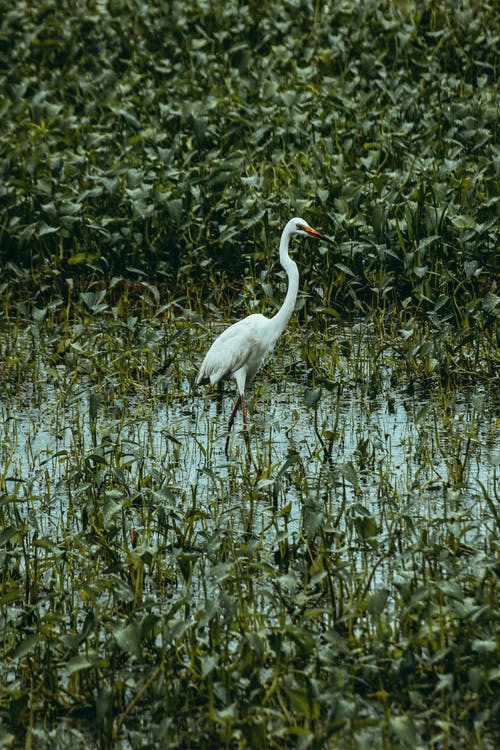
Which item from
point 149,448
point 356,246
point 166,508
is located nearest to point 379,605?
point 166,508

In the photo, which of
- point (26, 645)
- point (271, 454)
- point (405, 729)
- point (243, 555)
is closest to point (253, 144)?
point (271, 454)

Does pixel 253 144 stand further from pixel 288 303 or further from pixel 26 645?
pixel 26 645

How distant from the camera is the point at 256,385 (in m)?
7.53

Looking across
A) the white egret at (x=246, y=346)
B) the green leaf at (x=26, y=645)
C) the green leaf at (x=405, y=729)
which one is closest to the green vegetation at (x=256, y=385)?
the green leaf at (x=405, y=729)

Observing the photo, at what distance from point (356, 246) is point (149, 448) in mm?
2611

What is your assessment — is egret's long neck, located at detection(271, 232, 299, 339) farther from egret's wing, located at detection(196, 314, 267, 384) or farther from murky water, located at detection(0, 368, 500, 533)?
murky water, located at detection(0, 368, 500, 533)

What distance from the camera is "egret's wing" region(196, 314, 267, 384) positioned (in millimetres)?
7195

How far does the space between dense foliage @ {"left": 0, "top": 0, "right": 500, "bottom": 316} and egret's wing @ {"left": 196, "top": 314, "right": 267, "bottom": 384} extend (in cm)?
130

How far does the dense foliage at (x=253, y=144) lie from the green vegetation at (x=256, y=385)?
0.03 meters

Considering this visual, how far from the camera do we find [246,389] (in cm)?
763

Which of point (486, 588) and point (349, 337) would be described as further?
point (349, 337)

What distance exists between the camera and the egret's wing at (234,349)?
23.6 feet

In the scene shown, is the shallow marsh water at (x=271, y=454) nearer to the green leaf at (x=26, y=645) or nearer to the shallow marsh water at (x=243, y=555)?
the shallow marsh water at (x=243, y=555)

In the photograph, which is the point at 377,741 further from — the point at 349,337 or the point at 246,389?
the point at 349,337
